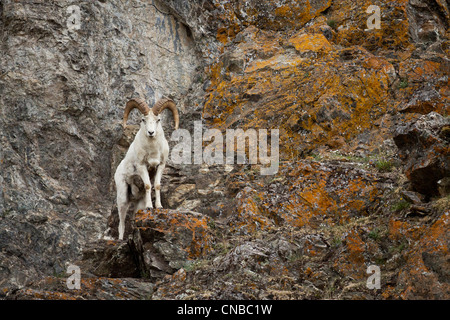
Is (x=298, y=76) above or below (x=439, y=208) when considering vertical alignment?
above

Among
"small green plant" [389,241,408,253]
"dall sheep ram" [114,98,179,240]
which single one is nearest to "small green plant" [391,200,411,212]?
"small green plant" [389,241,408,253]

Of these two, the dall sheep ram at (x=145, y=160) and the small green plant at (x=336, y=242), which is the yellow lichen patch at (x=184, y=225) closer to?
the dall sheep ram at (x=145, y=160)

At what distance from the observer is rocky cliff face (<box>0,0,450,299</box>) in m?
9.77

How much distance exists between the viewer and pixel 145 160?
13.1 metres

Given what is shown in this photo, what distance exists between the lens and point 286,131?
50.0ft

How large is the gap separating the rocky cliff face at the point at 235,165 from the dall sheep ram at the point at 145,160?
0.53 m

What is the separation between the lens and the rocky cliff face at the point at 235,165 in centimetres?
977

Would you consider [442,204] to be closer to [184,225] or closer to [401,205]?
[401,205]

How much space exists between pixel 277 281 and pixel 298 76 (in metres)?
8.24

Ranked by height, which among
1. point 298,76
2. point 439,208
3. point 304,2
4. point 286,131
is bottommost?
point 439,208

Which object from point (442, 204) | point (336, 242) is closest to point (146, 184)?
point (336, 242)

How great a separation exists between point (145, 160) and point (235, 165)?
Result: 2.71m
